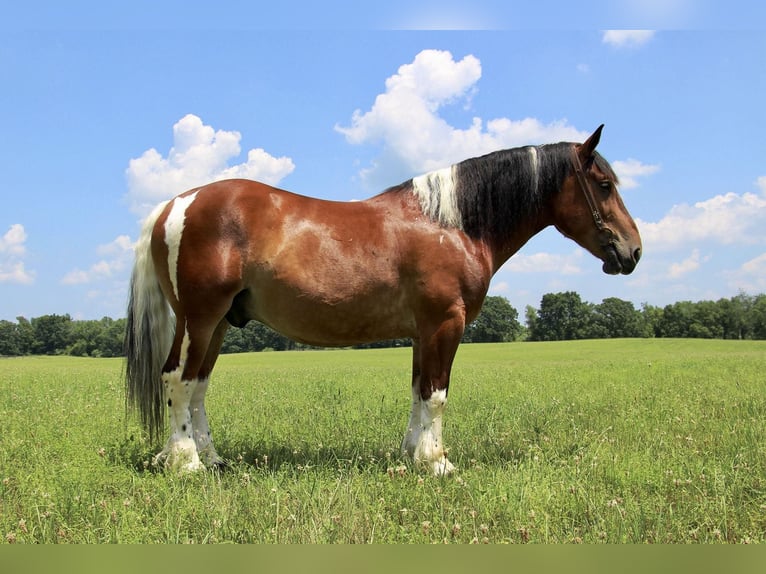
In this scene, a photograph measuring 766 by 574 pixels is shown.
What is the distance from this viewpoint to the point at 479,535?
3703 mm

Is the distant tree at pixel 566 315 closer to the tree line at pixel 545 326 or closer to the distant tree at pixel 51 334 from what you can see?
the tree line at pixel 545 326

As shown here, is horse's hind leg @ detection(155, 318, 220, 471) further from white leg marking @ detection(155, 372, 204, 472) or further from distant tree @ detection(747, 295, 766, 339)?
distant tree @ detection(747, 295, 766, 339)

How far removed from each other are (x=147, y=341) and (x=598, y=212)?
5041 mm

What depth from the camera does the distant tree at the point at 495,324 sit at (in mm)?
59000

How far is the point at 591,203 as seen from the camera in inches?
235

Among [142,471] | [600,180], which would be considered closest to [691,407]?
[600,180]

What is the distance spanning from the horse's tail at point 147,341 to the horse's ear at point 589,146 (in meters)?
4.62

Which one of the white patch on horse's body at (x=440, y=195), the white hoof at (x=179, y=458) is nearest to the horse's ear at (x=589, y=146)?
the white patch on horse's body at (x=440, y=195)

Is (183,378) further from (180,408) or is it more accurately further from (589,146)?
(589,146)

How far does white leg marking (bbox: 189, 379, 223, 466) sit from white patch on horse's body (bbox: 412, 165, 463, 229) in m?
3.03

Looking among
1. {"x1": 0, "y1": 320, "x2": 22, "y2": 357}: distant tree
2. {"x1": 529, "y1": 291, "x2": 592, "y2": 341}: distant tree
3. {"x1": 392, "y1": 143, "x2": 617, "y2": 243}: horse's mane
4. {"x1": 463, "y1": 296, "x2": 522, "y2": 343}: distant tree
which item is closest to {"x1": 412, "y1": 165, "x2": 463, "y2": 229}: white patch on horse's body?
{"x1": 392, "y1": 143, "x2": 617, "y2": 243}: horse's mane

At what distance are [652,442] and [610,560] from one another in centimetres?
538

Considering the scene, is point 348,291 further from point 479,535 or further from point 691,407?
point 691,407

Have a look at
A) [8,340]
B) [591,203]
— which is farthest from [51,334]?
[591,203]
